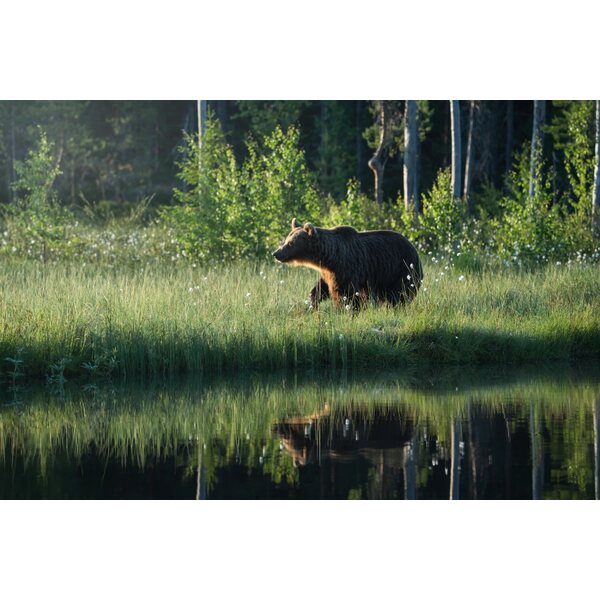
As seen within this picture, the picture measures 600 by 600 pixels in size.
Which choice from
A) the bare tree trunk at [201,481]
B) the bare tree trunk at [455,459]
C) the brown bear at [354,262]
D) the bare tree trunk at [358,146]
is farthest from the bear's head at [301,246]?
the bare tree trunk at [358,146]

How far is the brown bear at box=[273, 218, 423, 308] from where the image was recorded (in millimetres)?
14969

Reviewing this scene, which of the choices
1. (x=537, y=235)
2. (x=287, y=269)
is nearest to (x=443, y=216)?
(x=537, y=235)

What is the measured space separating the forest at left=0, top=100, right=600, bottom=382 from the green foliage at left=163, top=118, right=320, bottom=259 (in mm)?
44

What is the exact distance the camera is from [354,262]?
49.2ft

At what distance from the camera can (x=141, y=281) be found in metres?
18.1

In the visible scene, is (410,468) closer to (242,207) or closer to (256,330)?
(256,330)

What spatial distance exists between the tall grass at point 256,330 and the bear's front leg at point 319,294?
15 centimetres

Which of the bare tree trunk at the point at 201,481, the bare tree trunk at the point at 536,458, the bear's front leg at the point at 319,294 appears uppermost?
the bear's front leg at the point at 319,294

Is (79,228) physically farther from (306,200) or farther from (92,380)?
(92,380)

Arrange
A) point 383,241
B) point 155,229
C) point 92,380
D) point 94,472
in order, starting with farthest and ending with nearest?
1. point 155,229
2. point 383,241
3. point 92,380
4. point 94,472

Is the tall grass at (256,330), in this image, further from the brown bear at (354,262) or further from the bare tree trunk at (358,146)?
the bare tree trunk at (358,146)

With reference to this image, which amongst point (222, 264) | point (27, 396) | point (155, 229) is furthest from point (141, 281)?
point (155, 229)

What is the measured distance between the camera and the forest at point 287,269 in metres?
13.5

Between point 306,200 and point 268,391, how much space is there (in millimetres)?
10980
